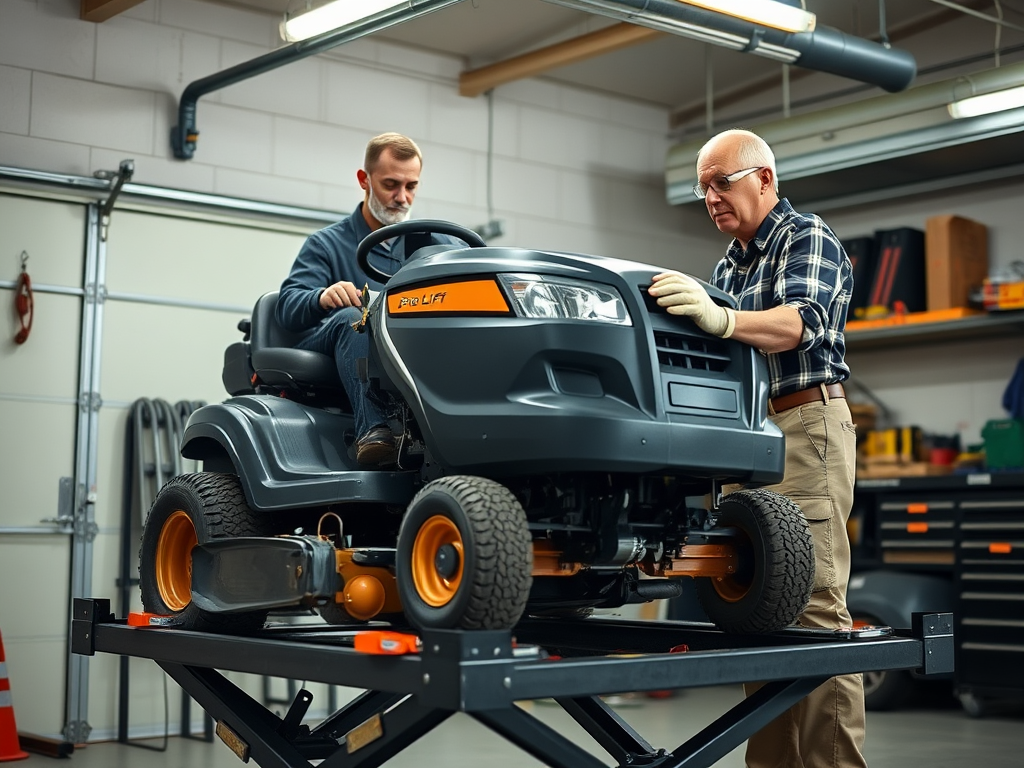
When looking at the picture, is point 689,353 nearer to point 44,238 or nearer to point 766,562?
point 766,562

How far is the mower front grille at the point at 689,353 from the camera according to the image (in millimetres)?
2418

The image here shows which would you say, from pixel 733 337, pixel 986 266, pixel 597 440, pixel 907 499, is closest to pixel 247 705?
pixel 597 440

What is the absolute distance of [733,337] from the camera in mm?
2553

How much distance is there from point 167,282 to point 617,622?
12.7 feet

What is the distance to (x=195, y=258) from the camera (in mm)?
6441

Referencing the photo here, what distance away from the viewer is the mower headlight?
233cm

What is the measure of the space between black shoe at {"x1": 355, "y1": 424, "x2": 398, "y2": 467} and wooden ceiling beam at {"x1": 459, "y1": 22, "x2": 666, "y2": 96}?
14.6 feet

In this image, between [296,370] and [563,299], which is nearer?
[563,299]

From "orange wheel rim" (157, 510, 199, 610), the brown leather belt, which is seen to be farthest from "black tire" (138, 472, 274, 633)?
the brown leather belt

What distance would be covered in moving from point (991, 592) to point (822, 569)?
12.5 feet

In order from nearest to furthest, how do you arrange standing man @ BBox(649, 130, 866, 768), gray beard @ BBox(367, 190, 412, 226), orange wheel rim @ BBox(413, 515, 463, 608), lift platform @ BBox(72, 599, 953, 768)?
1. lift platform @ BBox(72, 599, 953, 768)
2. orange wheel rim @ BBox(413, 515, 463, 608)
3. standing man @ BBox(649, 130, 866, 768)
4. gray beard @ BBox(367, 190, 412, 226)

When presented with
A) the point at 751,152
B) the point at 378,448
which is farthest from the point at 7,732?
the point at 751,152

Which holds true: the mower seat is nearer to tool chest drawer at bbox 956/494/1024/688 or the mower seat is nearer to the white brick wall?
the white brick wall

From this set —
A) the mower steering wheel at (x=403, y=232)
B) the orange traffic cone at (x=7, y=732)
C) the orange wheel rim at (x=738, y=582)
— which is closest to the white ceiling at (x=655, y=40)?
the orange traffic cone at (x=7, y=732)
